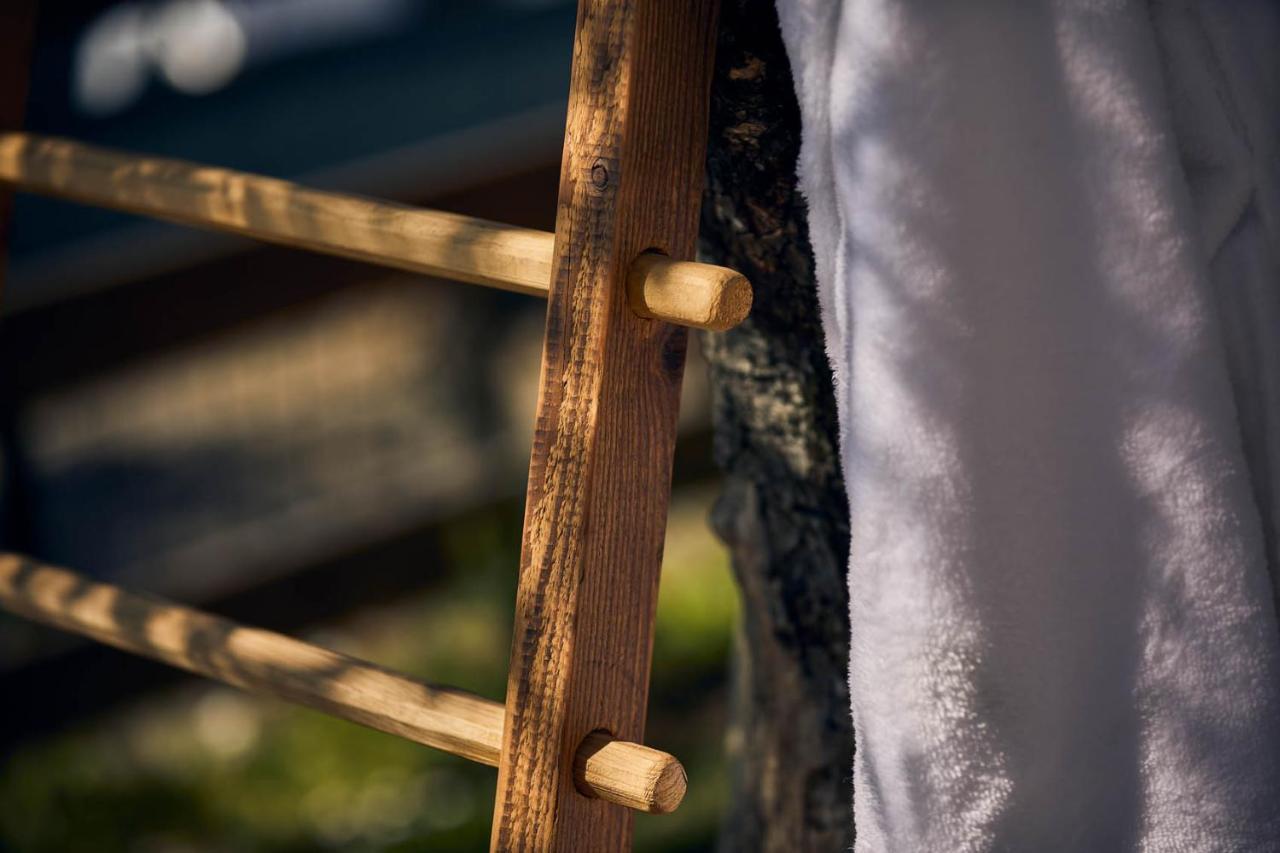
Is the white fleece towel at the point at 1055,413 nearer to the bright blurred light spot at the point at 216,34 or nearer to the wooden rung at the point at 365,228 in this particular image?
the wooden rung at the point at 365,228

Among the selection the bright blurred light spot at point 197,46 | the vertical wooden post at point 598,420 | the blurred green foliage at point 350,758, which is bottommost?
the blurred green foliage at point 350,758

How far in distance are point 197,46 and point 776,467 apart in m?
1.48

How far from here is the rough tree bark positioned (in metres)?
0.71

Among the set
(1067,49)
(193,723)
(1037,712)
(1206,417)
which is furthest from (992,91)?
(193,723)

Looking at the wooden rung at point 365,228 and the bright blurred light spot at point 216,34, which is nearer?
the wooden rung at point 365,228

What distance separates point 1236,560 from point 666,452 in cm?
29

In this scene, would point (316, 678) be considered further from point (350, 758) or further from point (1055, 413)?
point (350, 758)

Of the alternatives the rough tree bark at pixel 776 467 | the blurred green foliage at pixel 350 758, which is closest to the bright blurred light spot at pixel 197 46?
the blurred green foliage at pixel 350 758

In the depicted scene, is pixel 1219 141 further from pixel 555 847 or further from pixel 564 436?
pixel 555 847

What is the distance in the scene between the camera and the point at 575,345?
602 millimetres

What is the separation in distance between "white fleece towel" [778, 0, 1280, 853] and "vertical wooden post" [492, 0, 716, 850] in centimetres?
8

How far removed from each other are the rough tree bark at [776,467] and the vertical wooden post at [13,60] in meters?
0.59

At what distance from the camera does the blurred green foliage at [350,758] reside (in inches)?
75.0

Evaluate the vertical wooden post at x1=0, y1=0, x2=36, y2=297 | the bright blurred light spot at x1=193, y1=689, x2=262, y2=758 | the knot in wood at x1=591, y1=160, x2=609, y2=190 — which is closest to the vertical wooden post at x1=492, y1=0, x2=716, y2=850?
the knot in wood at x1=591, y1=160, x2=609, y2=190
